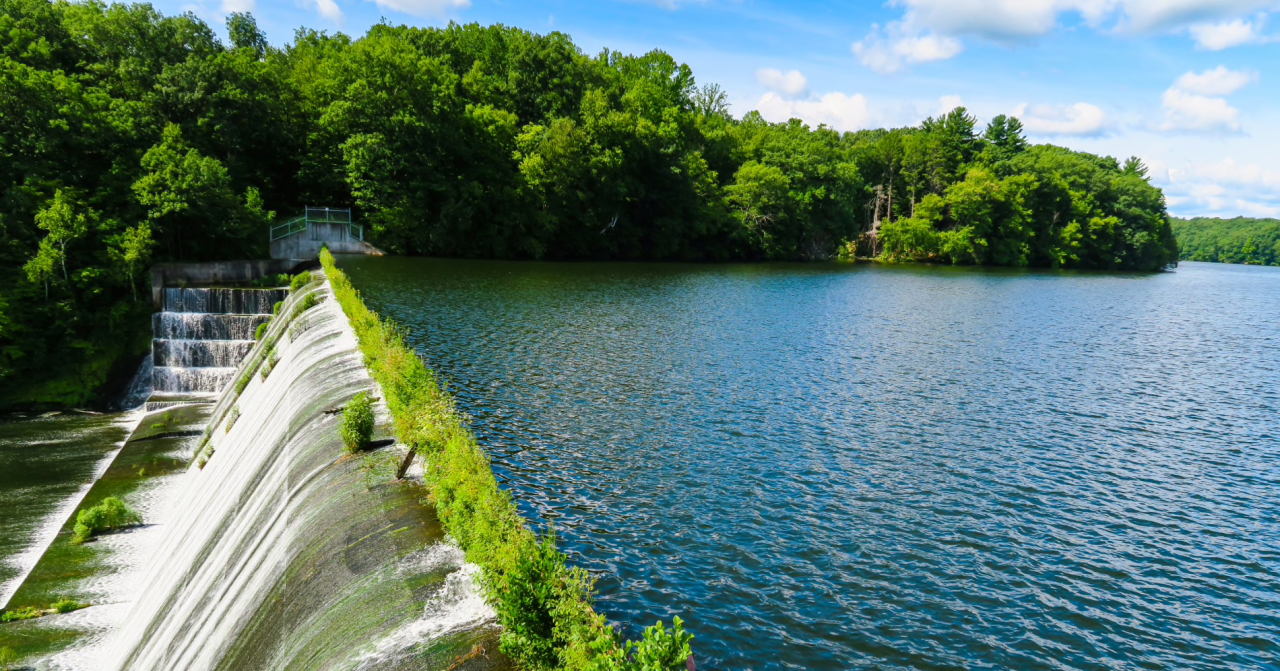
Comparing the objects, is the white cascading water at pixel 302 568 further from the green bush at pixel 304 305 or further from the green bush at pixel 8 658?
the green bush at pixel 304 305

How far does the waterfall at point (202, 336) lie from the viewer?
104ft

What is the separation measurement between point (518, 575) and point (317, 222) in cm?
5709

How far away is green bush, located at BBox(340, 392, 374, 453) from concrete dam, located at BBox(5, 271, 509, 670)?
0.88 ft

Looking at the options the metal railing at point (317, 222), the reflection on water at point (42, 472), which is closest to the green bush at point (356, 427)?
the reflection on water at point (42, 472)

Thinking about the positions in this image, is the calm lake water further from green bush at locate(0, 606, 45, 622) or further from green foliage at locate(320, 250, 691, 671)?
green bush at locate(0, 606, 45, 622)

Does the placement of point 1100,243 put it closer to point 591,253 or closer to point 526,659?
point 591,253

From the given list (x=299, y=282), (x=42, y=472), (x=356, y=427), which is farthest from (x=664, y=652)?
(x=299, y=282)

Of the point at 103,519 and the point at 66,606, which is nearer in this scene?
the point at 66,606

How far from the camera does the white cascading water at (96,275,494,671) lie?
8.84 metres

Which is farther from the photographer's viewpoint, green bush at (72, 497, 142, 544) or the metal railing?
the metal railing

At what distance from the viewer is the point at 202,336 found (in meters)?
33.0

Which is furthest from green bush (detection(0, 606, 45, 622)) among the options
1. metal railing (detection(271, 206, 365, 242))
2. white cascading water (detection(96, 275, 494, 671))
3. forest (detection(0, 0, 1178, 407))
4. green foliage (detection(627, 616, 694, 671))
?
metal railing (detection(271, 206, 365, 242))

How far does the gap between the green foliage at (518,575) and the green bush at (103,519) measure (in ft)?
33.6

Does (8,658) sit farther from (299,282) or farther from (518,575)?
(299,282)
